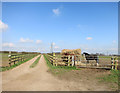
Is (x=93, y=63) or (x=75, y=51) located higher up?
(x=75, y=51)

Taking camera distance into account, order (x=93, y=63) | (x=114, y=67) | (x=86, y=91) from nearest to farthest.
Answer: (x=86, y=91) < (x=114, y=67) < (x=93, y=63)

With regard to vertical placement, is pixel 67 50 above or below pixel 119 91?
above

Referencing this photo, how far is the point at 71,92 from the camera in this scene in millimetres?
4422

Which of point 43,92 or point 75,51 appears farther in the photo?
point 75,51

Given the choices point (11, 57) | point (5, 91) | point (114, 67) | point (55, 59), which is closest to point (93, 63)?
point (114, 67)

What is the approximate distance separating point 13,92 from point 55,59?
25.8 feet

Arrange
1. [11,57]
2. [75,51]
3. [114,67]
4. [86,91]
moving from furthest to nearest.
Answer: [75,51]
[11,57]
[114,67]
[86,91]

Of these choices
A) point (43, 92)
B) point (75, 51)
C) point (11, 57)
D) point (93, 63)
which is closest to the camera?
point (43, 92)

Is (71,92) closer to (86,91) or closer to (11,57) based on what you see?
(86,91)

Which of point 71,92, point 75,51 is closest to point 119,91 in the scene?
point 71,92

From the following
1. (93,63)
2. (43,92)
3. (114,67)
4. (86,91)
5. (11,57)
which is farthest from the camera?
(93,63)

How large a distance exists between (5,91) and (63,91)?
2.46 meters

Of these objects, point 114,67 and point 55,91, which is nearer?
point 55,91

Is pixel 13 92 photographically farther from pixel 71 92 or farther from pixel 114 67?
pixel 114 67
